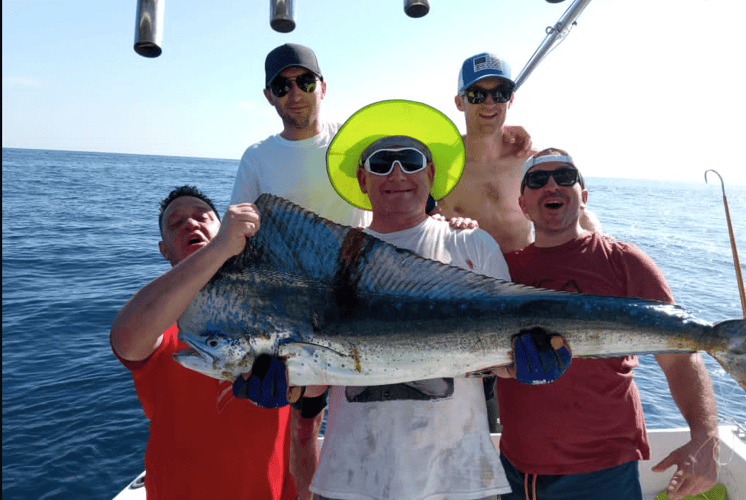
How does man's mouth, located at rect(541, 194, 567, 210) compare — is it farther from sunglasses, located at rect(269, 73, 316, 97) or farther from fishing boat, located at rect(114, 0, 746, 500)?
sunglasses, located at rect(269, 73, 316, 97)

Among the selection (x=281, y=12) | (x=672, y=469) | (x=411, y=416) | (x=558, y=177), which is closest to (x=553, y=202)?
(x=558, y=177)

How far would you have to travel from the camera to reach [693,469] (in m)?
2.03

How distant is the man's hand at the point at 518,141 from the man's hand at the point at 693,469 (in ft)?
8.36

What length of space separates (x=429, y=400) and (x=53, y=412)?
7302 mm

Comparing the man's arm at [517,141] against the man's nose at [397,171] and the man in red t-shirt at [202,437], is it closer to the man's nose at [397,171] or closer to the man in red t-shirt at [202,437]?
the man's nose at [397,171]

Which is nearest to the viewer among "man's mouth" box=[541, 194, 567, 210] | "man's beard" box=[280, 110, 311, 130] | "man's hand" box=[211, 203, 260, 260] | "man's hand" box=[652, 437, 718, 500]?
"man's hand" box=[211, 203, 260, 260]

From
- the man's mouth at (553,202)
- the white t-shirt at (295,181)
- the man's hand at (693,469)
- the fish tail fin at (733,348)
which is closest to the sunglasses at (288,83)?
the white t-shirt at (295,181)

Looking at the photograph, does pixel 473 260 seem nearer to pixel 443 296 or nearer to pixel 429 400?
pixel 443 296

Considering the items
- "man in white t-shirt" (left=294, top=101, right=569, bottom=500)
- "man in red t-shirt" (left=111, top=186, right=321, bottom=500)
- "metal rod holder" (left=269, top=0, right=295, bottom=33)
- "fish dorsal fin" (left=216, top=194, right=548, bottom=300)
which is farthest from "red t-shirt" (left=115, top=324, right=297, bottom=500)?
"metal rod holder" (left=269, top=0, right=295, bottom=33)

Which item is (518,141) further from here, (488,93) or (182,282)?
(182,282)

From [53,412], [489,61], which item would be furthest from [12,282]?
[489,61]

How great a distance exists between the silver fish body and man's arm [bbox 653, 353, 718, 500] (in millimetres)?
673

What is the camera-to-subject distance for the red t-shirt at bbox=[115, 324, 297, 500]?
2.19 metres
